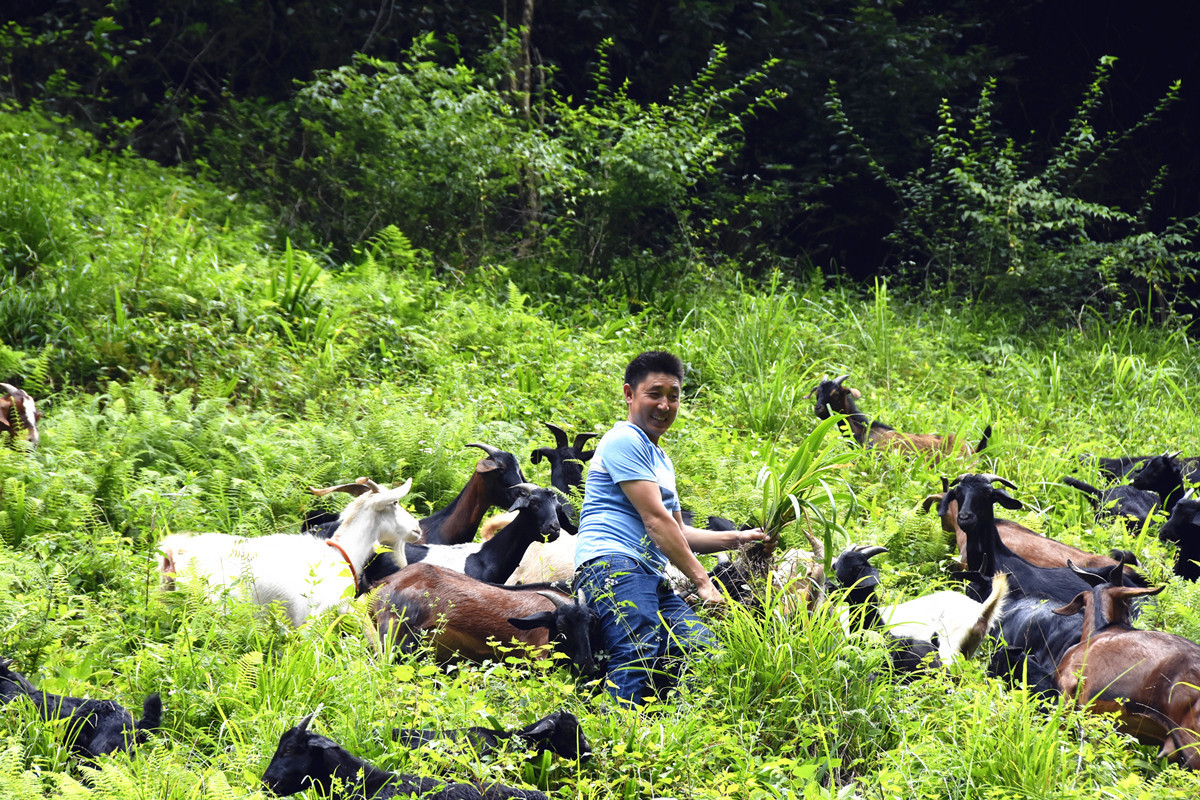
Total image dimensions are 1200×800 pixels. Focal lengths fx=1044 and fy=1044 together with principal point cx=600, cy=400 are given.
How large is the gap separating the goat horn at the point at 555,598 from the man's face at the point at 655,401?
34.9 inches

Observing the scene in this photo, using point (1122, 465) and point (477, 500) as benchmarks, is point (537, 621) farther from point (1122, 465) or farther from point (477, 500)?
point (1122, 465)

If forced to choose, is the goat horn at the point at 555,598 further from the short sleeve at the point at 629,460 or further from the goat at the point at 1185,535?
the goat at the point at 1185,535

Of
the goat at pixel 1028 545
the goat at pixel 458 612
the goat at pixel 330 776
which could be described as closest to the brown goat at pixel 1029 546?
the goat at pixel 1028 545

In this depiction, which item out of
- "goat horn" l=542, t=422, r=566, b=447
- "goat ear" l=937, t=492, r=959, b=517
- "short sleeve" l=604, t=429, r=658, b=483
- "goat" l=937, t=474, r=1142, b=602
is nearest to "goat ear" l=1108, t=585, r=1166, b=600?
"goat" l=937, t=474, r=1142, b=602

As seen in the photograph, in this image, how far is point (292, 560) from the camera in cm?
530

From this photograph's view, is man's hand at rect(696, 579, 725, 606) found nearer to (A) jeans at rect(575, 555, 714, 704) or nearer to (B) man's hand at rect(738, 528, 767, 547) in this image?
(A) jeans at rect(575, 555, 714, 704)

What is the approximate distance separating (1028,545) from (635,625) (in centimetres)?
303

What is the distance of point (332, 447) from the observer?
7.09 m

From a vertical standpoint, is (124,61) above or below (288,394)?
above

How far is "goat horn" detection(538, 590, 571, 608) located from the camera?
4.79 meters

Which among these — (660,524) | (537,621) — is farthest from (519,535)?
(660,524)

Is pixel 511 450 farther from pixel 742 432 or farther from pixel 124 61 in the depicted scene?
pixel 124 61

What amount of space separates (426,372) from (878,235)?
9128mm

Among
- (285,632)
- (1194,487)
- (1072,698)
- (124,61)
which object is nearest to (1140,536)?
(1194,487)
